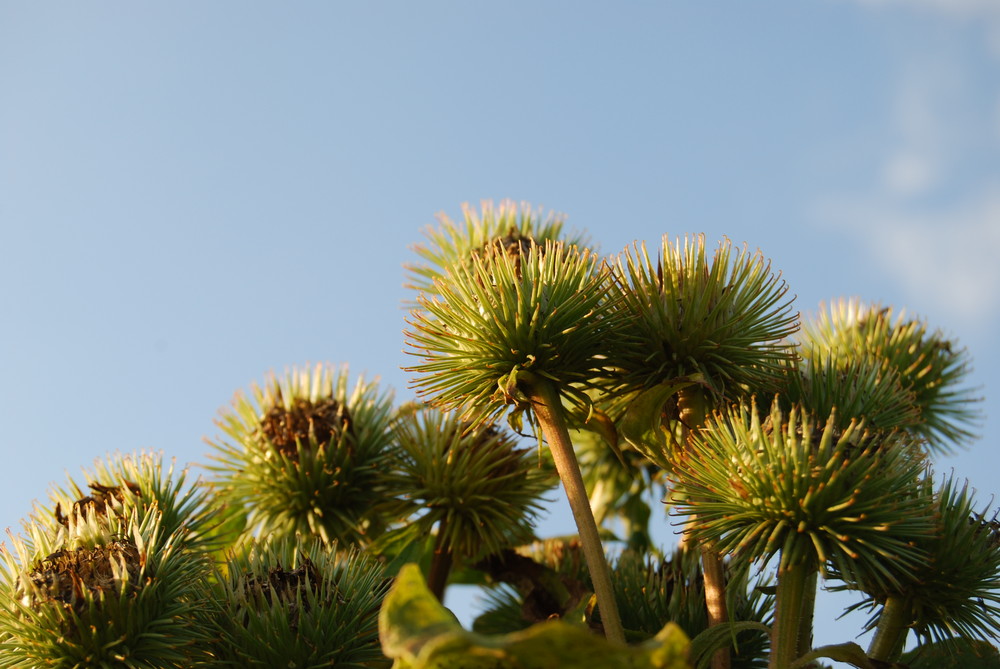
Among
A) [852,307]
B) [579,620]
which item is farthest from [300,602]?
[852,307]

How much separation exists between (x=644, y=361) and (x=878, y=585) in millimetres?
1192

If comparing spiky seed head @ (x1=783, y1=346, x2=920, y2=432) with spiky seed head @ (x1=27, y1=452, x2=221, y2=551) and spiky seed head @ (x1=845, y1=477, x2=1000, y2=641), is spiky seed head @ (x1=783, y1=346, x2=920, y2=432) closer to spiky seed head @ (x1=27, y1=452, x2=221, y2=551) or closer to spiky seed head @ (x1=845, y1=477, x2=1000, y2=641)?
spiky seed head @ (x1=845, y1=477, x2=1000, y2=641)

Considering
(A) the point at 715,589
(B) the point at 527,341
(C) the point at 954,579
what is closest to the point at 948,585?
(C) the point at 954,579

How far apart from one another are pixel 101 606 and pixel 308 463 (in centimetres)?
173

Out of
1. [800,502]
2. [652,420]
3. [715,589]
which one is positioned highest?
[652,420]

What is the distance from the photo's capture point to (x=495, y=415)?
4098 millimetres

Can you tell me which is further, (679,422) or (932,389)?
(932,389)

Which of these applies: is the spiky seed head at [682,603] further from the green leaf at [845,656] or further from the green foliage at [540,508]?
the green leaf at [845,656]

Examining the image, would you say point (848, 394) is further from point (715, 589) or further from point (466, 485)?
point (466, 485)

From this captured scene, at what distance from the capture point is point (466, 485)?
16.7 ft

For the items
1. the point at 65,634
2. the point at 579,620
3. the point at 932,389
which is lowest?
the point at 65,634

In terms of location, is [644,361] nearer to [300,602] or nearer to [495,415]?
[495,415]

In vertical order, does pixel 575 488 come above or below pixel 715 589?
above

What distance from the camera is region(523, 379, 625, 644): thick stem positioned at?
12.0ft
